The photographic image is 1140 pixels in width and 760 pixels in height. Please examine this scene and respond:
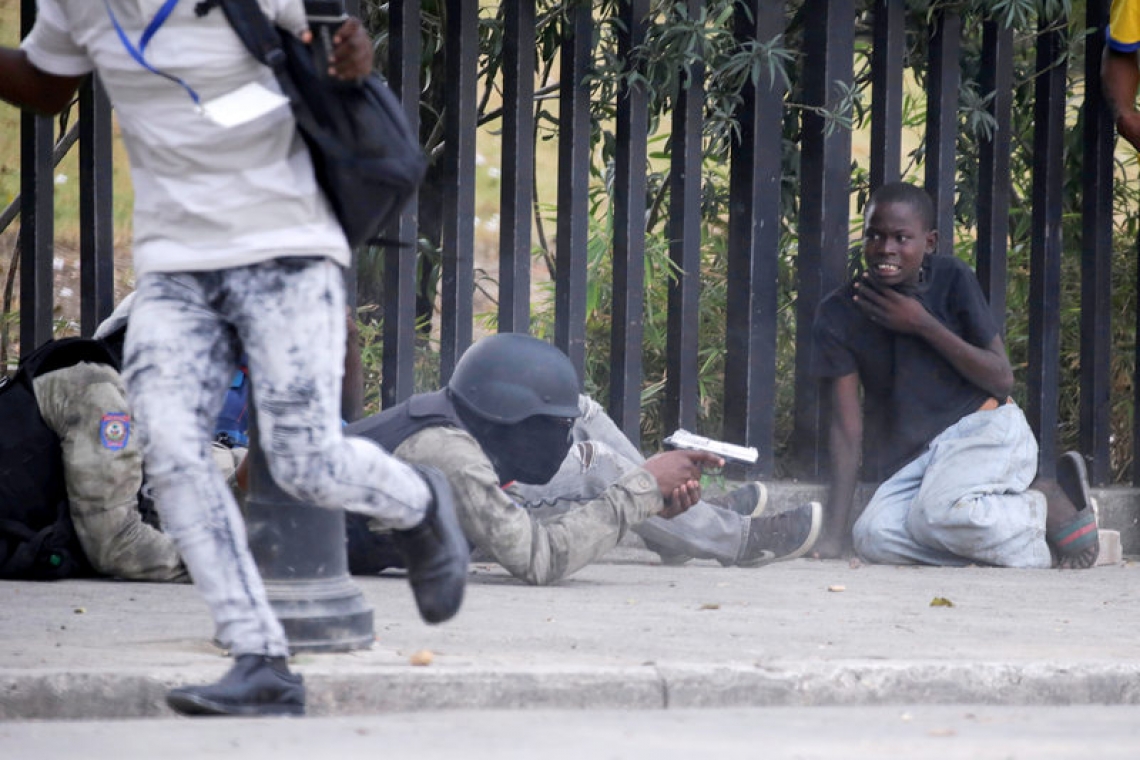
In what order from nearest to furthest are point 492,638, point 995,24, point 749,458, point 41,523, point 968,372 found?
point 492,638
point 41,523
point 749,458
point 968,372
point 995,24

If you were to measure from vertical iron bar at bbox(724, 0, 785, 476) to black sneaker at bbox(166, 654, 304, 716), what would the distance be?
323cm

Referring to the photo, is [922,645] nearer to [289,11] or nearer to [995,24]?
[289,11]

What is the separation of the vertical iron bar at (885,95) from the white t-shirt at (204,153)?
3.53 metres

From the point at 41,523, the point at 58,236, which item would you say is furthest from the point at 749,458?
the point at 58,236

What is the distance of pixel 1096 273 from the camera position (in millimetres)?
7031

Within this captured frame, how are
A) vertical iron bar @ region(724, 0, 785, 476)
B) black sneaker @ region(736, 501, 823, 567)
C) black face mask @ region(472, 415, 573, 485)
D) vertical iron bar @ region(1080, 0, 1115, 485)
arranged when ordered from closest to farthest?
black face mask @ region(472, 415, 573, 485) → black sneaker @ region(736, 501, 823, 567) → vertical iron bar @ region(724, 0, 785, 476) → vertical iron bar @ region(1080, 0, 1115, 485)

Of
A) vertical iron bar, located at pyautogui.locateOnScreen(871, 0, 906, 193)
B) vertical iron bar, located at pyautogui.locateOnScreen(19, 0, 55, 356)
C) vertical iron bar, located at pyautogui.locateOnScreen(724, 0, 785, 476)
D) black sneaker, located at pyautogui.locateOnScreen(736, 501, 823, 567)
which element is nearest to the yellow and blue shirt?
vertical iron bar, located at pyautogui.locateOnScreen(871, 0, 906, 193)

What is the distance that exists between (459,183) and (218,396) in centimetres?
279

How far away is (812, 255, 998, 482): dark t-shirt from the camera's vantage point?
21.4 feet

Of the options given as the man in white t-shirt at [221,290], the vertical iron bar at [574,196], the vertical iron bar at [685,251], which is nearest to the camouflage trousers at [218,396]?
the man in white t-shirt at [221,290]

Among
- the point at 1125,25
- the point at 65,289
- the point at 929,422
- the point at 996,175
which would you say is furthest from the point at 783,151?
the point at 65,289

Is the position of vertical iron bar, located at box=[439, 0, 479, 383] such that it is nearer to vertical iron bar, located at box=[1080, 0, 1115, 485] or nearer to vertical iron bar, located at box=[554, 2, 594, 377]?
vertical iron bar, located at box=[554, 2, 594, 377]

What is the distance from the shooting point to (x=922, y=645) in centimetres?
448

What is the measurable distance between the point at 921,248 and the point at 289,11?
341 cm
